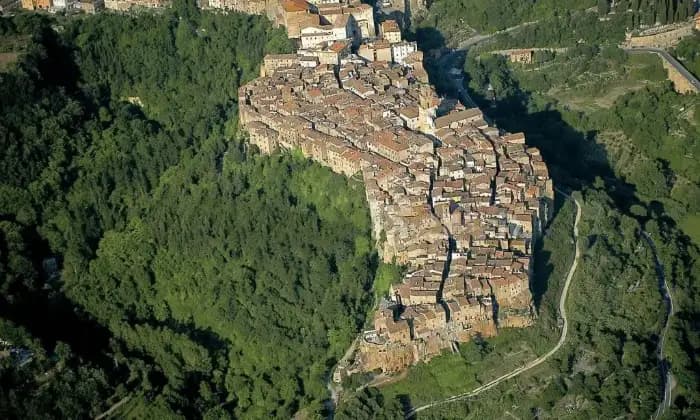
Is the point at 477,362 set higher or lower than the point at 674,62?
lower

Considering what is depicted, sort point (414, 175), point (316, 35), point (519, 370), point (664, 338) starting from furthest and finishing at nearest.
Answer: point (316, 35)
point (414, 175)
point (664, 338)
point (519, 370)

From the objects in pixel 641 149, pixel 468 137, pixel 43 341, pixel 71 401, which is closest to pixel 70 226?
pixel 43 341

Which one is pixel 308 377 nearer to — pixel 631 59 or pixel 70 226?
pixel 70 226

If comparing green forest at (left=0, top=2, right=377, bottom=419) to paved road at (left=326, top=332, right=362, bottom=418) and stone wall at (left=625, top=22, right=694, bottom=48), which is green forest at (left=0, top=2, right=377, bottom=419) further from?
stone wall at (left=625, top=22, right=694, bottom=48)

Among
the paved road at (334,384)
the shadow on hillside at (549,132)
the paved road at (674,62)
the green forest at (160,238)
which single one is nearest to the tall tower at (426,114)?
the green forest at (160,238)

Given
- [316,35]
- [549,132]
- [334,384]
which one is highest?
[316,35]

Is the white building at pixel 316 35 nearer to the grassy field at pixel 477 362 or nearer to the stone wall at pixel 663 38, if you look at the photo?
the stone wall at pixel 663 38

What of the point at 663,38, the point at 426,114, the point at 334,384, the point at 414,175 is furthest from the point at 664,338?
the point at 663,38

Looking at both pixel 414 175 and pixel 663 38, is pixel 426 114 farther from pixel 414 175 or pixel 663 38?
pixel 663 38
